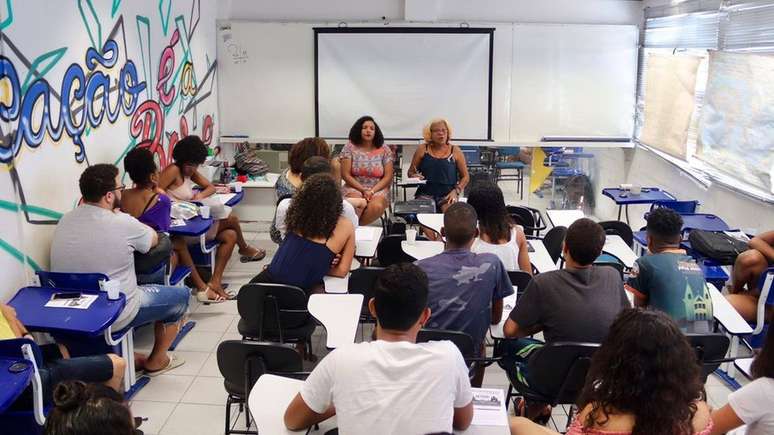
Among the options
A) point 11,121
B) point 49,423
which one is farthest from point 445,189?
point 49,423

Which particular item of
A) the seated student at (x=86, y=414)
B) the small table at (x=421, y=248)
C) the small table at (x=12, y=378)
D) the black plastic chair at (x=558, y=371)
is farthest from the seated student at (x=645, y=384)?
the small table at (x=421, y=248)

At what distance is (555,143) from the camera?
7.55 metres

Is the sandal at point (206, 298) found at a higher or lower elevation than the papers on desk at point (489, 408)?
lower

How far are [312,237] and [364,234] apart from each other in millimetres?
840

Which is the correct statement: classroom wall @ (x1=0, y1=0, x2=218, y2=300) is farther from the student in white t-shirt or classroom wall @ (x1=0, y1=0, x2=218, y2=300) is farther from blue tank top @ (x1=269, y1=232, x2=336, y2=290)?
the student in white t-shirt

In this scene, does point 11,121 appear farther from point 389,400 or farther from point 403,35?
point 403,35

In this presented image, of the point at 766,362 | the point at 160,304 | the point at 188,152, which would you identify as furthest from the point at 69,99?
the point at 766,362

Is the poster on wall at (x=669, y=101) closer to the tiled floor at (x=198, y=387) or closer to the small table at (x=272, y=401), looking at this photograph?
the tiled floor at (x=198, y=387)

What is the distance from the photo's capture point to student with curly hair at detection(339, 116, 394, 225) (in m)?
6.36

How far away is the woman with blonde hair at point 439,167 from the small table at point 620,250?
179 cm

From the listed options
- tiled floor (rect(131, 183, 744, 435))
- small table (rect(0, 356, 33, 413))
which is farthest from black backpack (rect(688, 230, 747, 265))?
small table (rect(0, 356, 33, 413))

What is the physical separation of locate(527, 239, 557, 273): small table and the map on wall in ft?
6.02

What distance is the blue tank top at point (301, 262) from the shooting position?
→ 12.3 feet

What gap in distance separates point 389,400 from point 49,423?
89 centimetres
